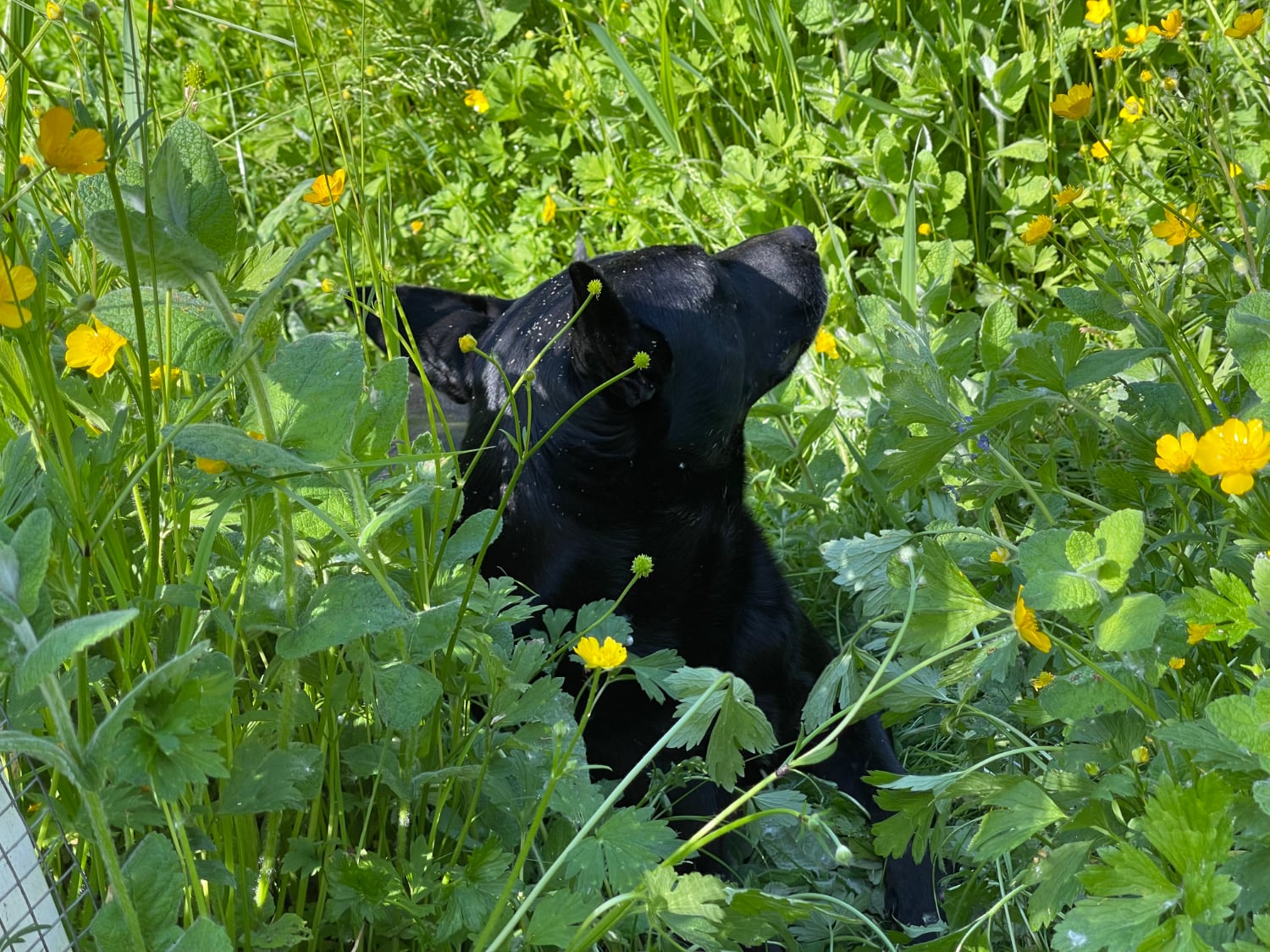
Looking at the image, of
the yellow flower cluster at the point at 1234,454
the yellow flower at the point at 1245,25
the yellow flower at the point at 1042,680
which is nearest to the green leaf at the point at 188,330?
the yellow flower cluster at the point at 1234,454

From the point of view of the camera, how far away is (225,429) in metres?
0.92

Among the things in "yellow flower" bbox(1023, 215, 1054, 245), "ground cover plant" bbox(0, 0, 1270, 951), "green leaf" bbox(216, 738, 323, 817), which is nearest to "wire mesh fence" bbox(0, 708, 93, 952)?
"ground cover plant" bbox(0, 0, 1270, 951)

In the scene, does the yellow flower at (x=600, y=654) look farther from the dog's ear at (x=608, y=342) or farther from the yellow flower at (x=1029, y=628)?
the dog's ear at (x=608, y=342)

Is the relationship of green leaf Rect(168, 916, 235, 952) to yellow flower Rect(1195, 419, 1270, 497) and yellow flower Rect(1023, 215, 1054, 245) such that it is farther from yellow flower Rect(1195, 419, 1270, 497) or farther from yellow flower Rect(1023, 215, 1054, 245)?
yellow flower Rect(1023, 215, 1054, 245)

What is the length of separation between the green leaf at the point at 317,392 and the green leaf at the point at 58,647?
0.27 metres

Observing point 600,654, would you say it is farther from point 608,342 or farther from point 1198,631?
point 608,342

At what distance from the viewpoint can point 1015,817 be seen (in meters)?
1.11

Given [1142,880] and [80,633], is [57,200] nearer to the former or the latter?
[80,633]

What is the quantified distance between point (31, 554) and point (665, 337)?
3.89 ft

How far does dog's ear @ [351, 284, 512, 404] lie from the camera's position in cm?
213

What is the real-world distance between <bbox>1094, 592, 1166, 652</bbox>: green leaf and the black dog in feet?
2.63

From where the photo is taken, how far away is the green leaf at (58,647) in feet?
2.34

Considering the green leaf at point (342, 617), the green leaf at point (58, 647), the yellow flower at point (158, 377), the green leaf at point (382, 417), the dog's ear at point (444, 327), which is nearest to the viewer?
the green leaf at point (58, 647)

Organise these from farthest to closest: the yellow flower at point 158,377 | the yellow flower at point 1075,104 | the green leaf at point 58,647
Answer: the yellow flower at point 1075,104, the yellow flower at point 158,377, the green leaf at point 58,647
